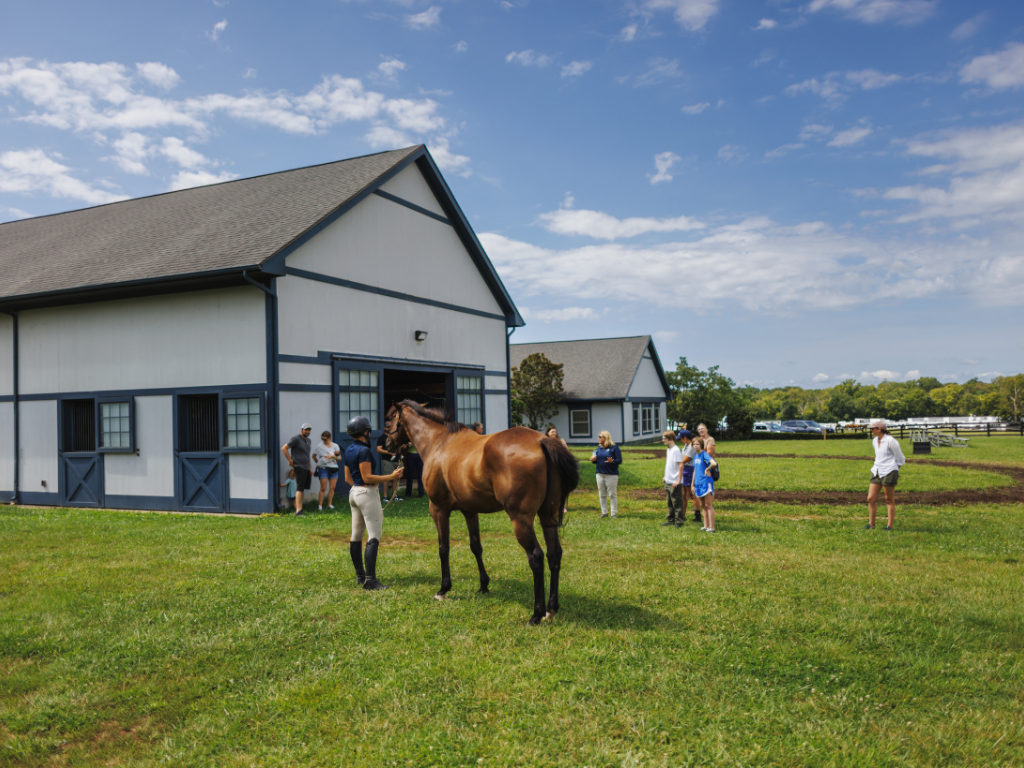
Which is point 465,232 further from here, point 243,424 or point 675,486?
point 675,486

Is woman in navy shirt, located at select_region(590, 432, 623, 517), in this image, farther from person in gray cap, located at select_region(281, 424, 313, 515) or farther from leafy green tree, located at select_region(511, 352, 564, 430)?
leafy green tree, located at select_region(511, 352, 564, 430)

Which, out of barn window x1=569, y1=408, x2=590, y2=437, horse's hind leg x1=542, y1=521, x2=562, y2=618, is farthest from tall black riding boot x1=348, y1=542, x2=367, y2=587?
barn window x1=569, y1=408, x2=590, y2=437

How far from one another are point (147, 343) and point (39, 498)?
515 cm

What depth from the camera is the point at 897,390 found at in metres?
137

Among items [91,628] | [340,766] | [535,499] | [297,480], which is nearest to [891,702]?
[535,499]

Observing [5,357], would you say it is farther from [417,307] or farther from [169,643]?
[169,643]

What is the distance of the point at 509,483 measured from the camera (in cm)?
636

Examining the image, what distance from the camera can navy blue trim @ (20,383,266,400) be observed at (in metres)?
14.0

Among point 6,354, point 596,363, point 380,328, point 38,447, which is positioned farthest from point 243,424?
point 596,363

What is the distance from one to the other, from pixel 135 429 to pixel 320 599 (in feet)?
34.2

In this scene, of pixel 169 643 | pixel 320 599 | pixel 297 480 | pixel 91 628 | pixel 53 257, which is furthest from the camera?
pixel 53 257

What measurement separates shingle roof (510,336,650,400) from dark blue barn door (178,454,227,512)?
27.9 m

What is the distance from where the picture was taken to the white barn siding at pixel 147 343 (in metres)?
14.0

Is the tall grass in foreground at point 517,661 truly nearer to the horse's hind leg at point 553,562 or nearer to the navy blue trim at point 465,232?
the horse's hind leg at point 553,562
